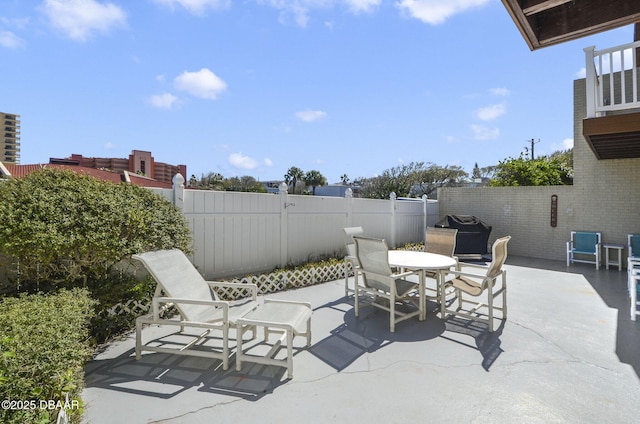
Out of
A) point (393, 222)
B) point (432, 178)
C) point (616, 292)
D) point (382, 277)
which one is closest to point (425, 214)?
point (393, 222)

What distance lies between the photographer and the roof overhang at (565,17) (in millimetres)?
2012

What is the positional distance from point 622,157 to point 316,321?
8.39 metres

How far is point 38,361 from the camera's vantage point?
1597 mm

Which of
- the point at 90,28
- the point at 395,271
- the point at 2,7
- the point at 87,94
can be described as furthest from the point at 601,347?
the point at 87,94

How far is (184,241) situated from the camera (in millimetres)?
4062

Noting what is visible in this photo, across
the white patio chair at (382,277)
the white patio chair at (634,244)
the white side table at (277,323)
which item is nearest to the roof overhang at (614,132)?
the white patio chair at (634,244)

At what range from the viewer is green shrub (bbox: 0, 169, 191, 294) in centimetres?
286

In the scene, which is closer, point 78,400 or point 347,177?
point 78,400

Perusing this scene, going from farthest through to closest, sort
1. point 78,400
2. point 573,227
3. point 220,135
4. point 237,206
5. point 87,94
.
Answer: point 220,135 → point 87,94 → point 573,227 → point 237,206 → point 78,400

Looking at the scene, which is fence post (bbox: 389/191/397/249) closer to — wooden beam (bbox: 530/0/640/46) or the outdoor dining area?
the outdoor dining area

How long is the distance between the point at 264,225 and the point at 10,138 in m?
43.5

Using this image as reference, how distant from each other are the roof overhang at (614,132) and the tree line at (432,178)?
5.88m

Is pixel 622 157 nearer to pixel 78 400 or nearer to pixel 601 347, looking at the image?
pixel 601 347

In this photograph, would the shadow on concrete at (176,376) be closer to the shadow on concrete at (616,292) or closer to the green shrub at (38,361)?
the green shrub at (38,361)
